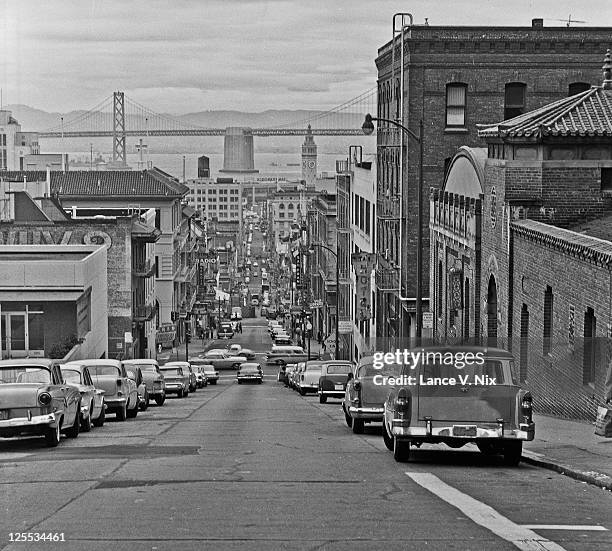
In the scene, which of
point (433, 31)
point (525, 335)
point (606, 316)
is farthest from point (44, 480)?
point (433, 31)

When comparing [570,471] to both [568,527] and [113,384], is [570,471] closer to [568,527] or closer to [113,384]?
[568,527]

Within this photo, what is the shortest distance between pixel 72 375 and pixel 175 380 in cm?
1919

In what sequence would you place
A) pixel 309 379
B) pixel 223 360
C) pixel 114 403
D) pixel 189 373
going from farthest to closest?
1. pixel 223 360
2. pixel 189 373
3. pixel 309 379
4. pixel 114 403

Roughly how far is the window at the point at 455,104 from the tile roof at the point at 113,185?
52.8 meters

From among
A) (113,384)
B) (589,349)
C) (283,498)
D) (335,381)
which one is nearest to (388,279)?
(335,381)

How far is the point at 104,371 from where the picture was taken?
93.4ft

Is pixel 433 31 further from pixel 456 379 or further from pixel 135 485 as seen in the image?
pixel 135 485

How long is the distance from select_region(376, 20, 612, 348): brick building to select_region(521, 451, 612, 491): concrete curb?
34826 mm

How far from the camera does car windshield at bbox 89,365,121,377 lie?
28.3 metres

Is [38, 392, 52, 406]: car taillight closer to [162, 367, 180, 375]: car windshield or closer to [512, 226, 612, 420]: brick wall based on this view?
[512, 226, 612, 420]: brick wall

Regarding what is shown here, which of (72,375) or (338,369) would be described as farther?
(338,369)

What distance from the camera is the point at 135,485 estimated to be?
14172 mm

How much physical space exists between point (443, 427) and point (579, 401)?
28.7 feet

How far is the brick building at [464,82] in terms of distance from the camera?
53188mm
